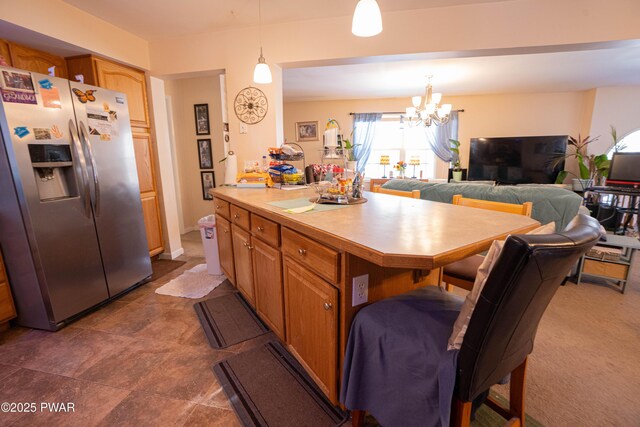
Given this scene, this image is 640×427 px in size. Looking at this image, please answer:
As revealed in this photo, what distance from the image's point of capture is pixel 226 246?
7.38 feet

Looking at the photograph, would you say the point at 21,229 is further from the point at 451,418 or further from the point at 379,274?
the point at 451,418

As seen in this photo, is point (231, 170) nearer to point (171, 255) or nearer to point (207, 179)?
point (171, 255)

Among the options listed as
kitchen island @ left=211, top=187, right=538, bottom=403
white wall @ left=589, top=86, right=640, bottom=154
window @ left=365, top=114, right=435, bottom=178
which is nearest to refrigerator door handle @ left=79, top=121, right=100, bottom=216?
kitchen island @ left=211, top=187, right=538, bottom=403

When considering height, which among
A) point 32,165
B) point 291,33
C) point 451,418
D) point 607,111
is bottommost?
point 451,418

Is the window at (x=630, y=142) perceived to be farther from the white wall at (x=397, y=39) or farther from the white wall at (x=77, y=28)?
the white wall at (x=77, y=28)

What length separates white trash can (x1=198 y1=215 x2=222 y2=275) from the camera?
2.65 m

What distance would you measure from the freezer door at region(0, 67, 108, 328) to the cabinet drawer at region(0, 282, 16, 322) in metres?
0.04

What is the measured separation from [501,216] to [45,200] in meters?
2.63

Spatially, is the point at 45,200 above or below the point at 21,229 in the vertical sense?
above

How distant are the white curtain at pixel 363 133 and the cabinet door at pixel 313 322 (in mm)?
5049

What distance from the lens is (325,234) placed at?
968 mm

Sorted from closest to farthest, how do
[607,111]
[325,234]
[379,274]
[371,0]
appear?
[325,234], [379,274], [371,0], [607,111]

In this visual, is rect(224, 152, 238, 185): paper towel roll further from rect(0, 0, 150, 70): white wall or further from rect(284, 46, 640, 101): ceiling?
rect(284, 46, 640, 101): ceiling

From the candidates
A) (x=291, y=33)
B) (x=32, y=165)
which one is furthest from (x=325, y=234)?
(x=291, y=33)
